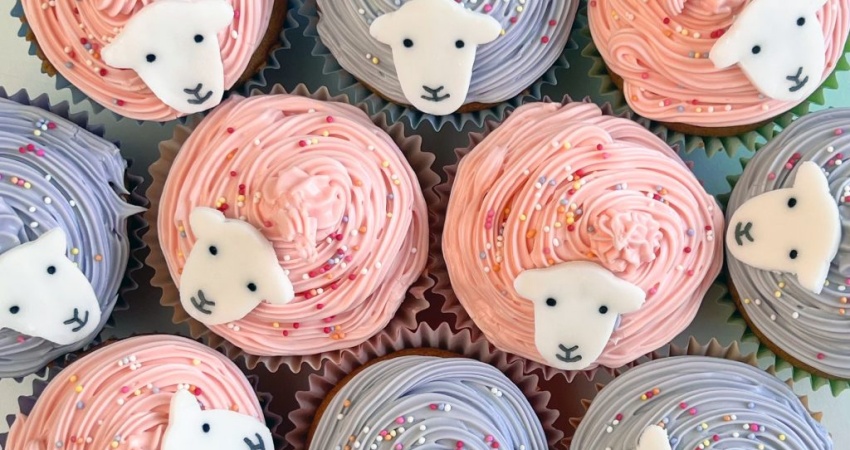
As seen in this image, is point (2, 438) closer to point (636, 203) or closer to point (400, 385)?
point (400, 385)

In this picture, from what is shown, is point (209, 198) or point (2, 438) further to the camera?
point (2, 438)

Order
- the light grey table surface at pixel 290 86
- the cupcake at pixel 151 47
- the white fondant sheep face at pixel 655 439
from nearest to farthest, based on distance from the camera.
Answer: the white fondant sheep face at pixel 655 439 < the cupcake at pixel 151 47 < the light grey table surface at pixel 290 86

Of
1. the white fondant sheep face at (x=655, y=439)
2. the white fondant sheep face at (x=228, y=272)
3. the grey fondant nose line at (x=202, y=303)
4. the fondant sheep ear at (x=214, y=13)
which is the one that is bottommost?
the white fondant sheep face at (x=655, y=439)

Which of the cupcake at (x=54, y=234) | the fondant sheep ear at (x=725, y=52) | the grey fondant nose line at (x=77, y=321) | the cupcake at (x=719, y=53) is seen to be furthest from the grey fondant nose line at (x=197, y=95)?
the fondant sheep ear at (x=725, y=52)

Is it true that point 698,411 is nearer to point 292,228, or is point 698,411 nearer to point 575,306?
point 575,306

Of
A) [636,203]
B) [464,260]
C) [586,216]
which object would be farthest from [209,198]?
[636,203]

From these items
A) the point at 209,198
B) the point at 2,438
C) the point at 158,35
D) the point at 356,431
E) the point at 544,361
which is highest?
the point at 158,35

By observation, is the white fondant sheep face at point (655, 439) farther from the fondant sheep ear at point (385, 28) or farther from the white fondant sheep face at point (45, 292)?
the white fondant sheep face at point (45, 292)
